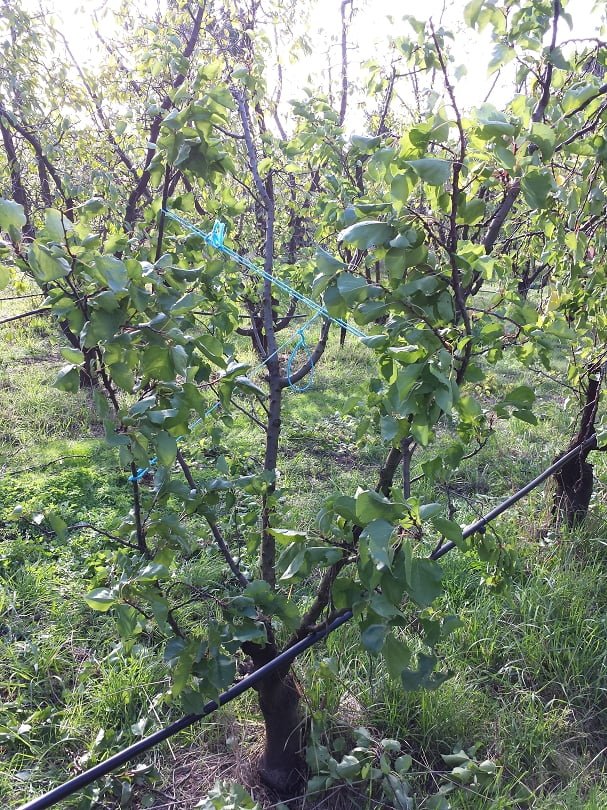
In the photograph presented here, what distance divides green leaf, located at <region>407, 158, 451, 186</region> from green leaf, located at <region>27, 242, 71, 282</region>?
A: 546 millimetres

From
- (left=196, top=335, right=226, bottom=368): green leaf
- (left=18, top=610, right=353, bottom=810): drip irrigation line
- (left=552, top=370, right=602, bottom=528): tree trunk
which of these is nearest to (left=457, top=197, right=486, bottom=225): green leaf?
(left=196, top=335, right=226, bottom=368): green leaf

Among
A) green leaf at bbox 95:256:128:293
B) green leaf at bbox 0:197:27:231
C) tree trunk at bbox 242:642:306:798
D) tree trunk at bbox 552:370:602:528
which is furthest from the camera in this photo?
tree trunk at bbox 552:370:602:528

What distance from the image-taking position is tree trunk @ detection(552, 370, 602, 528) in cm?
312

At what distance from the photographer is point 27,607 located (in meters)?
2.59

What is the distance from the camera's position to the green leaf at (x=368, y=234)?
0.92 metres

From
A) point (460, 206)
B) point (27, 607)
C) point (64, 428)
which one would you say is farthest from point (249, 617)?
point (64, 428)

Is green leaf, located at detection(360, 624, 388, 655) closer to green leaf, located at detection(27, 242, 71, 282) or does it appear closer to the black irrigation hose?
the black irrigation hose

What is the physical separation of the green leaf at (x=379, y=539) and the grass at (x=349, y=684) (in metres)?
0.78

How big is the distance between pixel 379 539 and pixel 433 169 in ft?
1.84

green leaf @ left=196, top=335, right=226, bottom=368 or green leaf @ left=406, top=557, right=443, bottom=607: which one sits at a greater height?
green leaf @ left=196, top=335, right=226, bottom=368

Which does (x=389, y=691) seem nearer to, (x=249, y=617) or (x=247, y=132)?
(x=249, y=617)

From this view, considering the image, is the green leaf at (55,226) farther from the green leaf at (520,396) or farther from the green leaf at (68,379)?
the green leaf at (520,396)

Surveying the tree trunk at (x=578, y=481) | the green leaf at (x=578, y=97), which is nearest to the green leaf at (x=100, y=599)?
the green leaf at (x=578, y=97)

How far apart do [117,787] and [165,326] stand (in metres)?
1.55
